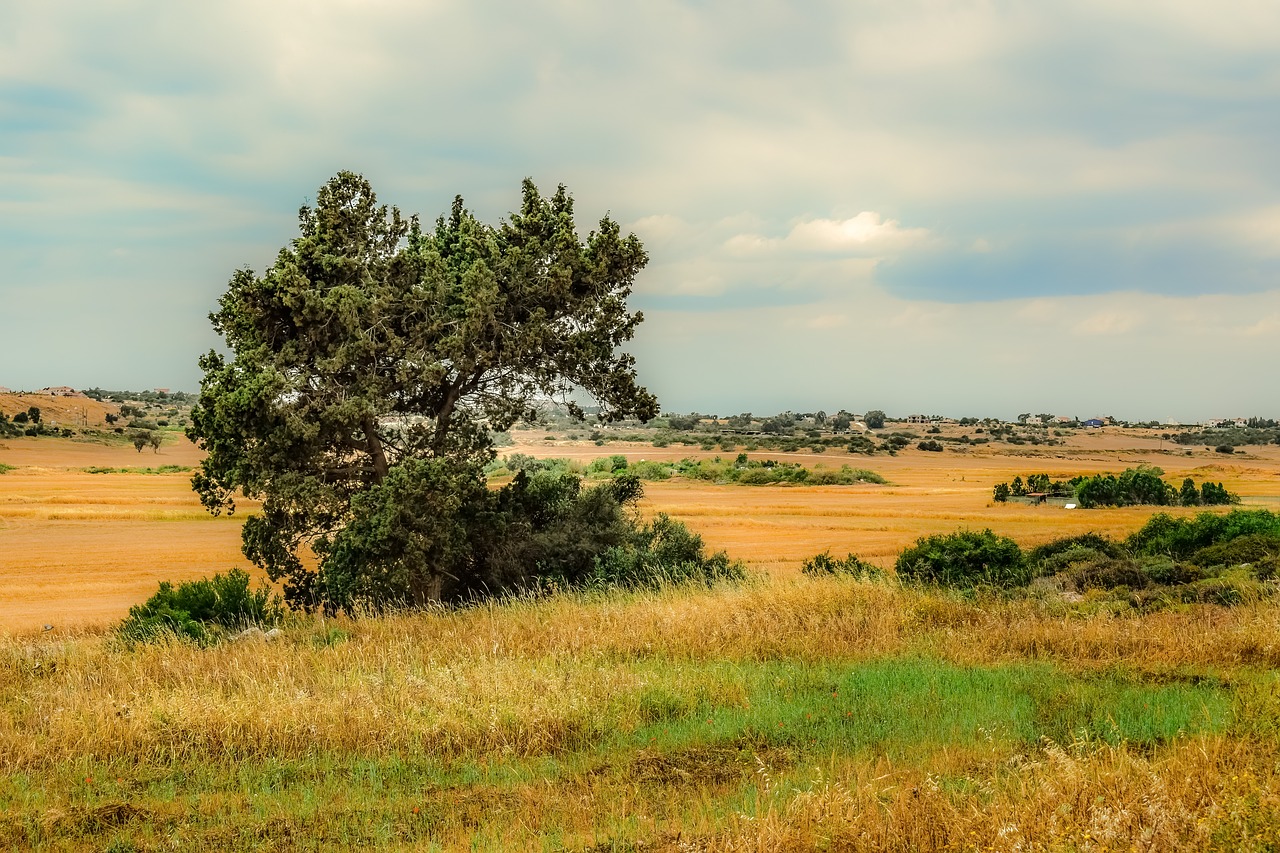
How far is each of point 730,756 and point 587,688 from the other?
6.41 ft

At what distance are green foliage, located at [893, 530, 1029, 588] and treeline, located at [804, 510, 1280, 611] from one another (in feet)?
0.07

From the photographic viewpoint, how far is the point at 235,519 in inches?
1892

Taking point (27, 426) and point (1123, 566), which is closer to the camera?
point (1123, 566)

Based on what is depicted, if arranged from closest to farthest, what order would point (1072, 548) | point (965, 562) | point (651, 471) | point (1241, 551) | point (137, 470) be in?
point (1241, 551)
point (965, 562)
point (1072, 548)
point (651, 471)
point (137, 470)

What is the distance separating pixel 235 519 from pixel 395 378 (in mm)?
36008

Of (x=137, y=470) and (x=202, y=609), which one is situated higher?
(x=202, y=609)

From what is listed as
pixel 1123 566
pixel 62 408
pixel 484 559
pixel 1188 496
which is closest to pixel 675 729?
pixel 484 559

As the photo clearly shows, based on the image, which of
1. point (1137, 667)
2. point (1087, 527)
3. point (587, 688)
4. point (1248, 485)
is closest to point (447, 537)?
point (587, 688)

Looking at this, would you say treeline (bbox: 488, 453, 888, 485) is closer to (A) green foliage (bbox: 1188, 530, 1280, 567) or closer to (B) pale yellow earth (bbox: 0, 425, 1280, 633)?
(B) pale yellow earth (bbox: 0, 425, 1280, 633)

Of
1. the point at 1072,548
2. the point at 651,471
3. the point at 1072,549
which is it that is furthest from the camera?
the point at 651,471

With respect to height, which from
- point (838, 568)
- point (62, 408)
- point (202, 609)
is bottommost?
point (202, 609)

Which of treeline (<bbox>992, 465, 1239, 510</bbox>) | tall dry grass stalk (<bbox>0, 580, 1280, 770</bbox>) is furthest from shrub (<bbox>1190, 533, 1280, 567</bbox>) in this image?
treeline (<bbox>992, 465, 1239, 510</bbox>)

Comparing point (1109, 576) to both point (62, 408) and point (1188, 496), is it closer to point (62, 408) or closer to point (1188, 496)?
point (1188, 496)

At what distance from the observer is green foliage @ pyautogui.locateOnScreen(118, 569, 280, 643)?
1404 cm
